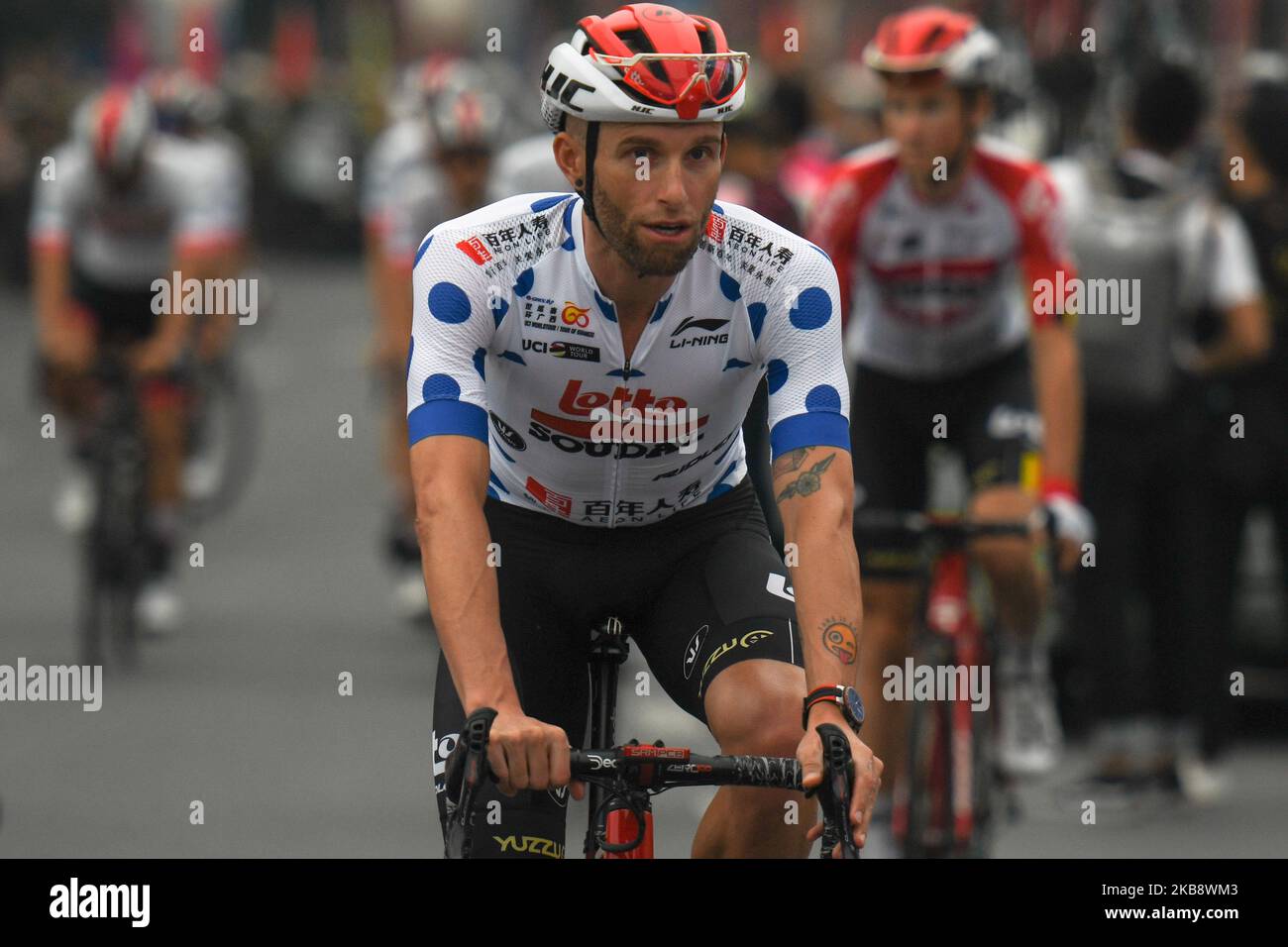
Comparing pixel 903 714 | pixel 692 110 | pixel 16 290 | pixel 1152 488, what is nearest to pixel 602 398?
pixel 692 110

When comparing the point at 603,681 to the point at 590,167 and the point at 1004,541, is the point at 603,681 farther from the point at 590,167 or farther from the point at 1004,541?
the point at 1004,541

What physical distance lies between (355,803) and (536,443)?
4.56 m

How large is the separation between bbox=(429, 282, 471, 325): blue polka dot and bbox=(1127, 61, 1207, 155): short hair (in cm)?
554

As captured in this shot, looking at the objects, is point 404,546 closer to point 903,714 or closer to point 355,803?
point 355,803

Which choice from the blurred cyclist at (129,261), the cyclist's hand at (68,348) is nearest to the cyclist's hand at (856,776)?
the blurred cyclist at (129,261)

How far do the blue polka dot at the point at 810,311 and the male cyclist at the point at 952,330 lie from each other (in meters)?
2.75

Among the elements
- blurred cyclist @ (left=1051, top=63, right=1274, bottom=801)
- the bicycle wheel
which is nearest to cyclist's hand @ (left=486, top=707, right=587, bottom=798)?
blurred cyclist @ (left=1051, top=63, right=1274, bottom=801)

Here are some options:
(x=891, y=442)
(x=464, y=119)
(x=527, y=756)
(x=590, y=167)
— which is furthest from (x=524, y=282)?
(x=464, y=119)

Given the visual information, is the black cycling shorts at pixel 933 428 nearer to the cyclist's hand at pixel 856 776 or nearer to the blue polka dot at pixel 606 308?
the blue polka dot at pixel 606 308

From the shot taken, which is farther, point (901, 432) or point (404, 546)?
point (404, 546)

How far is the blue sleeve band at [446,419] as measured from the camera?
15.9 feet

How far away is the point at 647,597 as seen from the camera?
5457 mm

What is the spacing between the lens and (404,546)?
42.3ft

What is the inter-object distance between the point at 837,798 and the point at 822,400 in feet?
3.26
